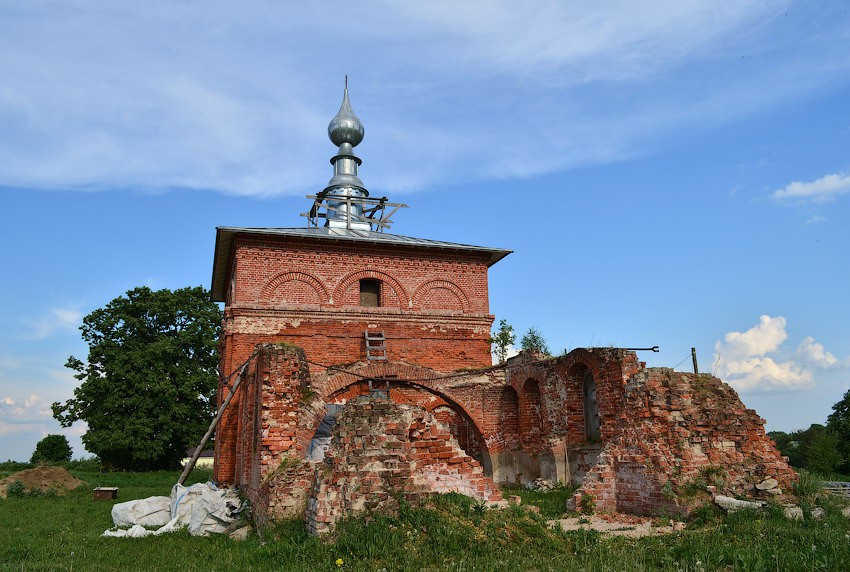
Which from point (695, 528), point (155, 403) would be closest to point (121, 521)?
point (695, 528)

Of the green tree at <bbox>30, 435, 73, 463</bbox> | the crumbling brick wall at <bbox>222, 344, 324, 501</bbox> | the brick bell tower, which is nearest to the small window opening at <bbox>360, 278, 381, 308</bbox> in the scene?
the brick bell tower

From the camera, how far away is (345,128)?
2764 centimetres

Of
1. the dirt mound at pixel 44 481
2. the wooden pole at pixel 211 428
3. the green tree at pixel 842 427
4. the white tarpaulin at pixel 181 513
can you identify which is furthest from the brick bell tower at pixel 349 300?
the green tree at pixel 842 427

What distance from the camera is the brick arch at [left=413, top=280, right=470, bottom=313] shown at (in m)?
18.2

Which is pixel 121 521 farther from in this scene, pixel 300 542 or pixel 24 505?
pixel 24 505

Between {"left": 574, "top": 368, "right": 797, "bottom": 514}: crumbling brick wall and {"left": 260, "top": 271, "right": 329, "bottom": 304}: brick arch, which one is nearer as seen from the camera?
{"left": 574, "top": 368, "right": 797, "bottom": 514}: crumbling brick wall

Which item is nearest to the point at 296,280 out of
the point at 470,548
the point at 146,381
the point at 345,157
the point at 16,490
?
the point at 16,490

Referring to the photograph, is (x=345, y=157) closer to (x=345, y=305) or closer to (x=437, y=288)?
(x=437, y=288)

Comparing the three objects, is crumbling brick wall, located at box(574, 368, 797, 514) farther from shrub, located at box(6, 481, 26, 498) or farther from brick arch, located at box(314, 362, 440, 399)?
shrub, located at box(6, 481, 26, 498)

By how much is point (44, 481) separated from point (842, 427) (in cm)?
3034

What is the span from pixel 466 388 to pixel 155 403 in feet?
55.5

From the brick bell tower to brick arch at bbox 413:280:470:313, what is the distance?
0.10ft

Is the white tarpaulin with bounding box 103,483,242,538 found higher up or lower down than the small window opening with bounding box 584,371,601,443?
lower down

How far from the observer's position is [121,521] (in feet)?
36.1
